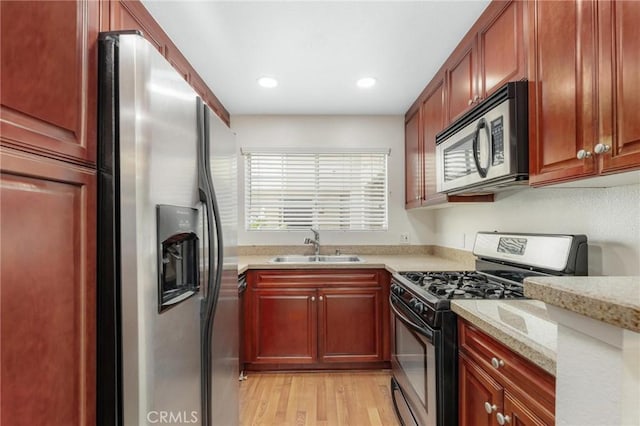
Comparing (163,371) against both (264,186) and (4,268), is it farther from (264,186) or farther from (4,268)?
(264,186)

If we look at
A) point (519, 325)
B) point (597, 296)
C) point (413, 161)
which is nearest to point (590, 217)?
point (519, 325)

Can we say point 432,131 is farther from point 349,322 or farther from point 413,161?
point 349,322

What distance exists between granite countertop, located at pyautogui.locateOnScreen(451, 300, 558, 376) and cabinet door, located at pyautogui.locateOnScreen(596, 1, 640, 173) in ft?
1.73

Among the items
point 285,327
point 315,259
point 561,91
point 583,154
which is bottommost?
point 285,327

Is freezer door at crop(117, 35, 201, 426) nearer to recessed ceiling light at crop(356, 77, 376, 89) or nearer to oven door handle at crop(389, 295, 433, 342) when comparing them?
oven door handle at crop(389, 295, 433, 342)

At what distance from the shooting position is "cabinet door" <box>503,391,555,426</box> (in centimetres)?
85

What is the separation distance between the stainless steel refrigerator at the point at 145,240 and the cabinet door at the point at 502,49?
54.6 inches

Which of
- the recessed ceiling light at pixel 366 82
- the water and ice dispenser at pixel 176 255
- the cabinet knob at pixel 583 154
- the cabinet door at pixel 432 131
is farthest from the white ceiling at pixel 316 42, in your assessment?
the water and ice dispenser at pixel 176 255

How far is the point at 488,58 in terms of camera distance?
1.60 metres

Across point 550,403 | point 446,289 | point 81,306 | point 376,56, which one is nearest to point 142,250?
point 81,306

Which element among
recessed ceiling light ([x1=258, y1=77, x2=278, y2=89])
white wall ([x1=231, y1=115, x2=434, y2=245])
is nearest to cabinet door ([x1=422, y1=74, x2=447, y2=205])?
white wall ([x1=231, y1=115, x2=434, y2=245])

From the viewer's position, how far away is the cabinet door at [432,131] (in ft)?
7.30

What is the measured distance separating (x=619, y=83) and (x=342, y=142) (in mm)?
2464

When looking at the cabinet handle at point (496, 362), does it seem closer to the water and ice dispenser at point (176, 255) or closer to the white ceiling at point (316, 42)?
the water and ice dispenser at point (176, 255)
